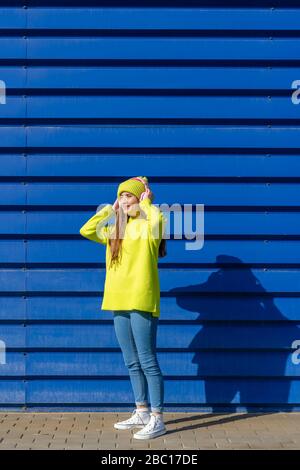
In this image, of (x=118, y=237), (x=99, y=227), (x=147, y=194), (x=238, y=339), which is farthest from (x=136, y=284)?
(x=238, y=339)

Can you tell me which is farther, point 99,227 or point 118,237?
point 99,227

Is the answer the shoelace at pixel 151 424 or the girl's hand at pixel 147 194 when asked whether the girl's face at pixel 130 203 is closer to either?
the girl's hand at pixel 147 194

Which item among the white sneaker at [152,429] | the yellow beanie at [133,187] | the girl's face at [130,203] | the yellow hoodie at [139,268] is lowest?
the white sneaker at [152,429]

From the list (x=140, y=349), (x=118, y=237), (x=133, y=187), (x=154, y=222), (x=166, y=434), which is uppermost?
(x=133, y=187)

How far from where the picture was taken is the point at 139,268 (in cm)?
649

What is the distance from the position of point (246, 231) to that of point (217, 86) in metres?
1.13

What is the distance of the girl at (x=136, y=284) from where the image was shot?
21.2 ft

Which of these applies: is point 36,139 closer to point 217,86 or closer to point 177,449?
point 217,86

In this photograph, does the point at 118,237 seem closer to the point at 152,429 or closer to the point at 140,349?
the point at 140,349

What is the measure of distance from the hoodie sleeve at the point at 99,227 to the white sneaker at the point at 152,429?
1295mm

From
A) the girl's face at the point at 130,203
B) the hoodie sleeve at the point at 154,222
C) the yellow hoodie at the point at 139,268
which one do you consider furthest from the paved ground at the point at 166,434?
the girl's face at the point at 130,203

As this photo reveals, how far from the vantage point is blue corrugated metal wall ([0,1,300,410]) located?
7.23 meters

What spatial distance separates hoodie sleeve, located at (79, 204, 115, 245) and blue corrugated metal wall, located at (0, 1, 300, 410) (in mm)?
486

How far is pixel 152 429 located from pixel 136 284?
98 cm
